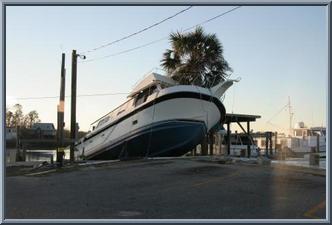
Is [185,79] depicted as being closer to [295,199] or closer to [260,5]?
[295,199]

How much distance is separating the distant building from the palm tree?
7243 millimetres

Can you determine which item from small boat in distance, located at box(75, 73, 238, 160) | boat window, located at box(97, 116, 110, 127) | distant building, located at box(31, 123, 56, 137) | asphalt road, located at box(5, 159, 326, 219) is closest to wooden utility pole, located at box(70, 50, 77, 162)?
small boat in distance, located at box(75, 73, 238, 160)

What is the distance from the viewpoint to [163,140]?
87.1 ft

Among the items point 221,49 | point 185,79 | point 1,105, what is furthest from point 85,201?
point 221,49

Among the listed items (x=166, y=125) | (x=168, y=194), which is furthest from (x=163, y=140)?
(x=168, y=194)

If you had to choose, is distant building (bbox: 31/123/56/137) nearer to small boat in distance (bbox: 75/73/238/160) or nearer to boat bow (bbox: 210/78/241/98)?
small boat in distance (bbox: 75/73/238/160)

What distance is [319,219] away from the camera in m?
9.50

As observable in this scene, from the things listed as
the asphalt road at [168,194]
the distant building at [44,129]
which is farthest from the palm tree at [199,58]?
the asphalt road at [168,194]

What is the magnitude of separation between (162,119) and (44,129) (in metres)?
6.60

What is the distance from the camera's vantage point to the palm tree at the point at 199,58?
30.1 m

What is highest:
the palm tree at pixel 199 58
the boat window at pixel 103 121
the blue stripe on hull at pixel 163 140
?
the palm tree at pixel 199 58

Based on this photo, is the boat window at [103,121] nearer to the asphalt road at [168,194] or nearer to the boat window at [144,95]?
the boat window at [144,95]

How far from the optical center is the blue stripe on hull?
26.5 metres

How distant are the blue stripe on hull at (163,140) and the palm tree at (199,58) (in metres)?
3.64
